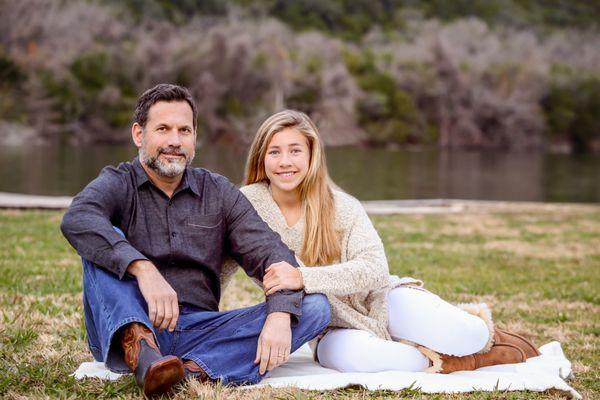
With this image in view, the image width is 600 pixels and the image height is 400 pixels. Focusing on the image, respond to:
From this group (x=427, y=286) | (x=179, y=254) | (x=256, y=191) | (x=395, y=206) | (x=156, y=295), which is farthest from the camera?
(x=395, y=206)

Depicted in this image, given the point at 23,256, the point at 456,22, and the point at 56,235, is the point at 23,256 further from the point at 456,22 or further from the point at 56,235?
the point at 456,22

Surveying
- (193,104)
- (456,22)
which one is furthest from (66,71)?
(193,104)

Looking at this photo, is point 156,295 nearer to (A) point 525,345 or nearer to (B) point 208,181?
(B) point 208,181

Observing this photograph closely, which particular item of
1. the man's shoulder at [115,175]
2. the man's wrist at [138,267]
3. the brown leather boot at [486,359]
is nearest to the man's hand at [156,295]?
the man's wrist at [138,267]

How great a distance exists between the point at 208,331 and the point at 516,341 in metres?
1.54

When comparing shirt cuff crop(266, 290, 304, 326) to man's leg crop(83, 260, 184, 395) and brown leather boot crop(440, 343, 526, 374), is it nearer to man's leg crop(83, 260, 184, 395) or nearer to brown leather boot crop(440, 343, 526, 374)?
man's leg crop(83, 260, 184, 395)

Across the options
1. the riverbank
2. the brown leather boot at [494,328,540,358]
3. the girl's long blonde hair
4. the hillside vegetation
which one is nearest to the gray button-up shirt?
the girl's long blonde hair

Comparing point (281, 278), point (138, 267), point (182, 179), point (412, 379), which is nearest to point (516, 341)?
point (412, 379)

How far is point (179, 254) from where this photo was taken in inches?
119

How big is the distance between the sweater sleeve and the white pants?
0.20 metres

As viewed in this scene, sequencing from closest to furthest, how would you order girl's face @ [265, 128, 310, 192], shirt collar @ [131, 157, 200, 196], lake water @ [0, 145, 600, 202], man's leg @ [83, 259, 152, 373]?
man's leg @ [83, 259, 152, 373], shirt collar @ [131, 157, 200, 196], girl's face @ [265, 128, 310, 192], lake water @ [0, 145, 600, 202]

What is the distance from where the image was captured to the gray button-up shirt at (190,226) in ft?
9.86

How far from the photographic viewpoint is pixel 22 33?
5391 centimetres

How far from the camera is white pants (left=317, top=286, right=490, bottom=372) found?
316cm
